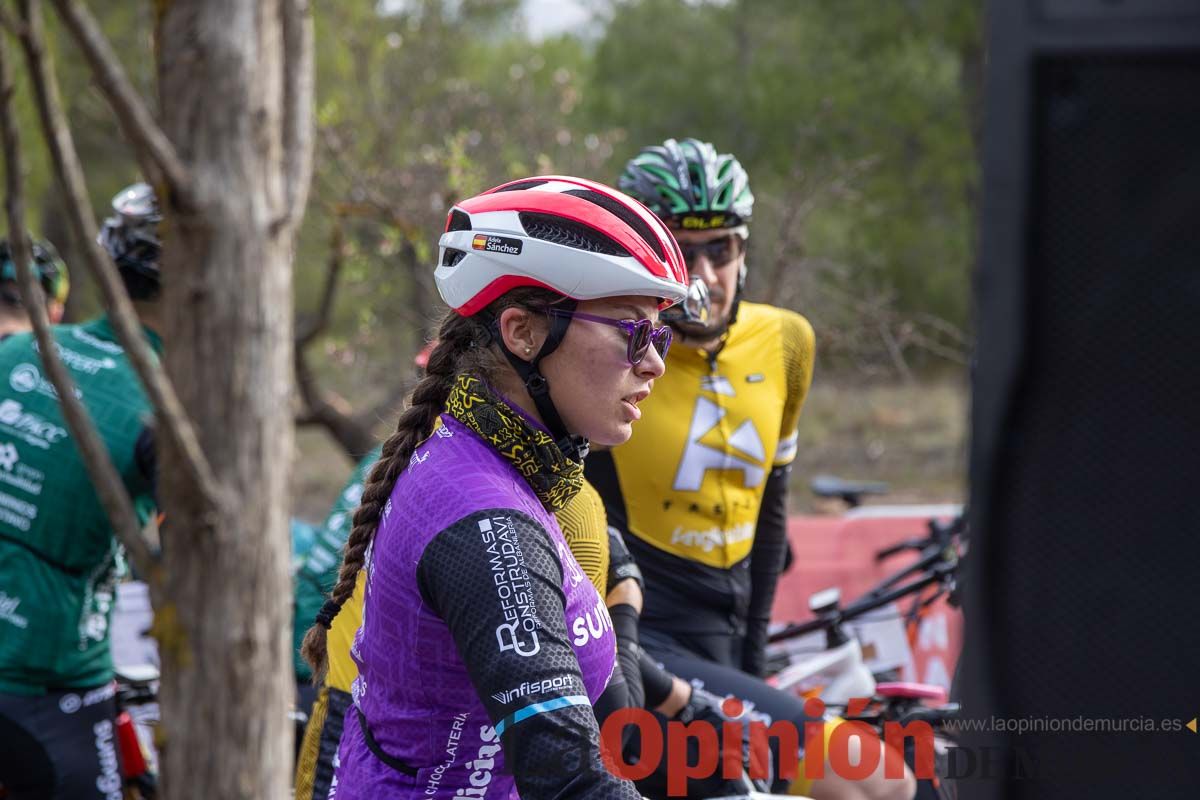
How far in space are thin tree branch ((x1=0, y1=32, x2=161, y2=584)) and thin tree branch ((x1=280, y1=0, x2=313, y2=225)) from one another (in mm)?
512

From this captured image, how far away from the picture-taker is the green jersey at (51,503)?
377 cm

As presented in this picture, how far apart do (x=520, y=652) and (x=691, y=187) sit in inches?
102

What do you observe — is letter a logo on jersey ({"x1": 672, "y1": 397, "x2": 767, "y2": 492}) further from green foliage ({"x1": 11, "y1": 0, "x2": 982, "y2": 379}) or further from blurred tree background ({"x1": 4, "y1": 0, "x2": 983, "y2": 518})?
green foliage ({"x1": 11, "y1": 0, "x2": 982, "y2": 379})

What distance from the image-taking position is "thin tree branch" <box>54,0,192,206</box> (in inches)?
71.1

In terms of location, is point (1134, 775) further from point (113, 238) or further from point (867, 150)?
point (867, 150)

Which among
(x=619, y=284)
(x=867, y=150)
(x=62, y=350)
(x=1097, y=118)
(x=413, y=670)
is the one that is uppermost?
(x=867, y=150)

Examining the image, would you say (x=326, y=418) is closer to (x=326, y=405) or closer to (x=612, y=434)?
(x=326, y=405)

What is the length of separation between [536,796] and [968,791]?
0.81 meters

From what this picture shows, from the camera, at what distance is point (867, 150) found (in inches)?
623

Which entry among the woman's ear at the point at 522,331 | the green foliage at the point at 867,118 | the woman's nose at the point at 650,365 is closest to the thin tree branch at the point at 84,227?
the woman's ear at the point at 522,331

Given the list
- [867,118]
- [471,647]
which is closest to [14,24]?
[471,647]

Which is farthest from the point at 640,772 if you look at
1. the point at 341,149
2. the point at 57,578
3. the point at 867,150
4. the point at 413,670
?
the point at 867,150

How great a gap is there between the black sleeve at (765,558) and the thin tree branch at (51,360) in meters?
2.69

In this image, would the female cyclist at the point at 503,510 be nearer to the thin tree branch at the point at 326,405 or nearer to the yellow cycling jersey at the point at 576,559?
the yellow cycling jersey at the point at 576,559
